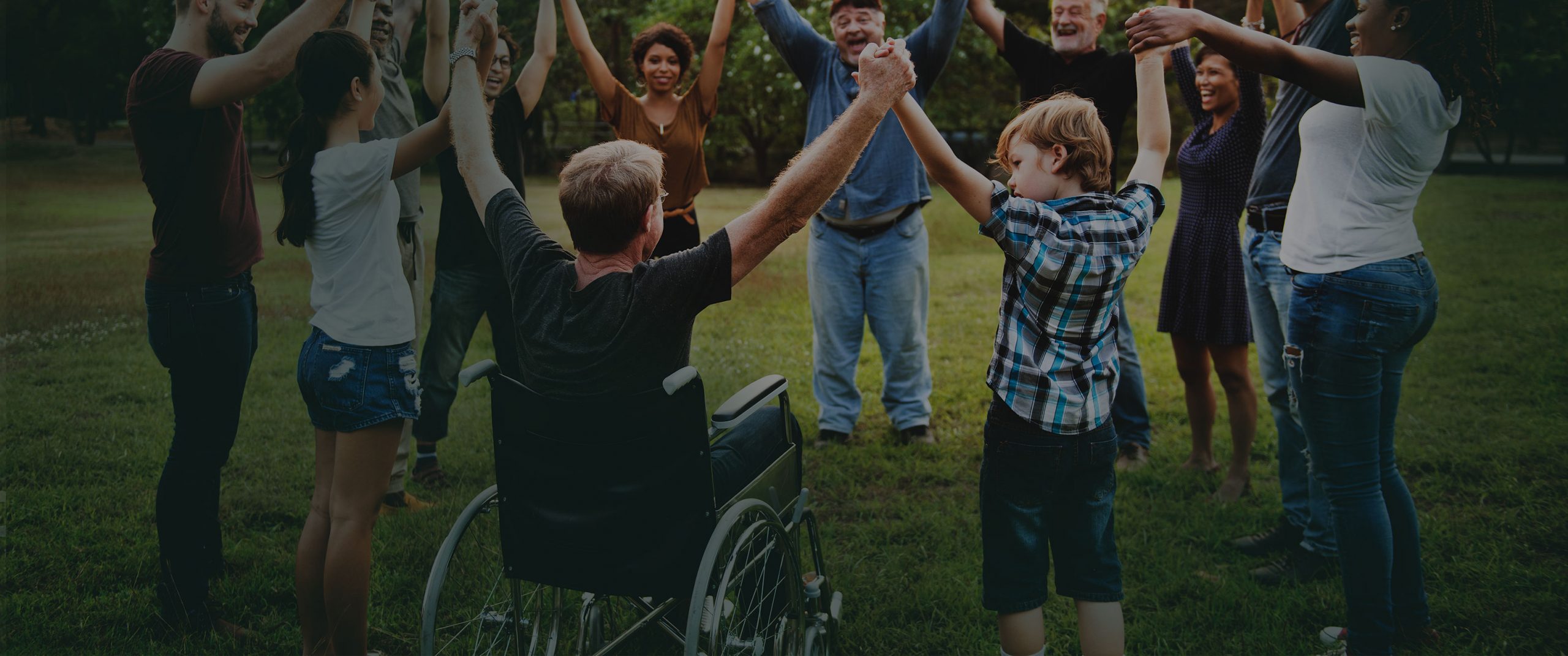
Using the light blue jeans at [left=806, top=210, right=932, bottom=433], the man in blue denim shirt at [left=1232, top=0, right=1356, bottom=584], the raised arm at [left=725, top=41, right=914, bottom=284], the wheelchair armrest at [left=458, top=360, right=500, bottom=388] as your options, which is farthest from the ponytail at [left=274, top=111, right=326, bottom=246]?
the man in blue denim shirt at [left=1232, top=0, right=1356, bottom=584]

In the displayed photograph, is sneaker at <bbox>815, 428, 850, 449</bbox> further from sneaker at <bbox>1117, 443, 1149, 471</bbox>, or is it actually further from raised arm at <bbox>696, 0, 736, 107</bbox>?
raised arm at <bbox>696, 0, 736, 107</bbox>

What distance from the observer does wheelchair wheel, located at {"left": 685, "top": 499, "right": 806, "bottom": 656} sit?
187 centimetres

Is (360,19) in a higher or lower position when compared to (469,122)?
higher

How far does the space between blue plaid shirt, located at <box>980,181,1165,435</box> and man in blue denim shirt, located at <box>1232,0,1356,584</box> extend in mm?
1207

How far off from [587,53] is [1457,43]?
9.63 feet

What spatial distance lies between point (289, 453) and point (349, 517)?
2.03 m

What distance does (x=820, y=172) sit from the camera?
200cm

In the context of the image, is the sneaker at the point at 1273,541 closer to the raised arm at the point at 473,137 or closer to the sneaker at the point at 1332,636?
the sneaker at the point at 1332,636

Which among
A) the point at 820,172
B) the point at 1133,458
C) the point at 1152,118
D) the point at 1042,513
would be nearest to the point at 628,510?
the point at 820,172

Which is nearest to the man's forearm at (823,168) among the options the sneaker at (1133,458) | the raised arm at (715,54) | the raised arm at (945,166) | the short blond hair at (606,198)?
the raised arm at (945,166)

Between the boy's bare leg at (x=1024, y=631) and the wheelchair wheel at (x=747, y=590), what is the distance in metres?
0.47

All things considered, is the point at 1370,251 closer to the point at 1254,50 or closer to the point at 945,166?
the point at 1254,50

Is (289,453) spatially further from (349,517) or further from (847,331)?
(847,331)

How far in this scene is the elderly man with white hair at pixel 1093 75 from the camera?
421 cm
